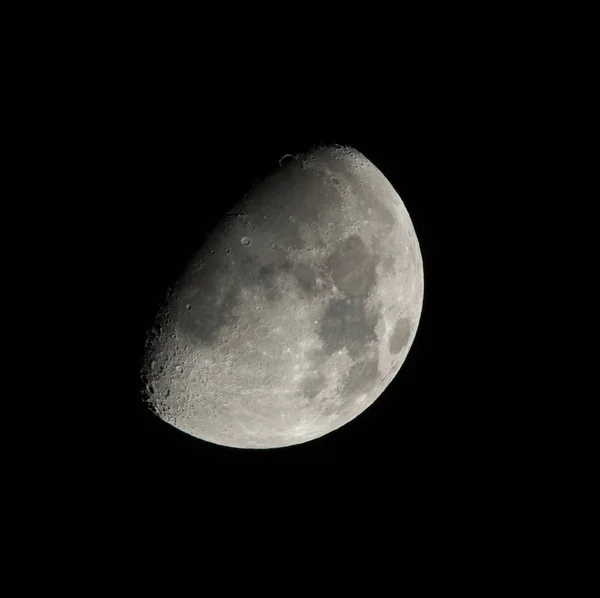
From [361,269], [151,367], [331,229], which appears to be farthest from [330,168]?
[151,367]

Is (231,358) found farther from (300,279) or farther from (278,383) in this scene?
(300,279)

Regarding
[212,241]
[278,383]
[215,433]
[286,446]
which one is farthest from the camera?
[286,446]

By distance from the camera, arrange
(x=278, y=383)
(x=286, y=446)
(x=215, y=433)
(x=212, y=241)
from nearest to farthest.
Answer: (x=212, y=241) → (x=278, y=383) → (x=215, y=433) → (x=286, y=446)

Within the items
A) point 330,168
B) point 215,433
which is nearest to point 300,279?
point 330,168

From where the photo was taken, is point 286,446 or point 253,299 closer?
point 253,299

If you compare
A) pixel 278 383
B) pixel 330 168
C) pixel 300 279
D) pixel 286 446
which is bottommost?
pixel 286 446

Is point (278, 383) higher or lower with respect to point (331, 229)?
lower

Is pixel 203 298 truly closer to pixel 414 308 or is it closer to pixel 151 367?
pixel 151 367
